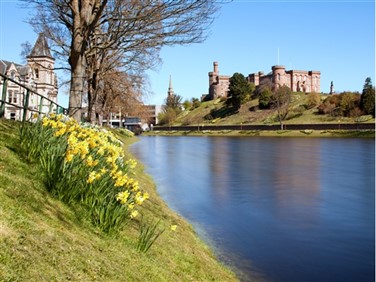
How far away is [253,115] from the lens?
97188 millimetres

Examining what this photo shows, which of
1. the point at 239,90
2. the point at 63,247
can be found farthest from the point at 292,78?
the point at 63,247

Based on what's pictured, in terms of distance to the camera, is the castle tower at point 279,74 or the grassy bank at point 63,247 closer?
the grassy bank at point 63,247

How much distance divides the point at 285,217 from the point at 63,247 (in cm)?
746

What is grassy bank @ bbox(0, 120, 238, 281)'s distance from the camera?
3.68m

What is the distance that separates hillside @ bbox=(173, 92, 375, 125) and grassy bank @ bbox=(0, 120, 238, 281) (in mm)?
65514

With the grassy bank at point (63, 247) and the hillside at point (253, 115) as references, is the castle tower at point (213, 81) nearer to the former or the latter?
the hillside at point (253, 115)

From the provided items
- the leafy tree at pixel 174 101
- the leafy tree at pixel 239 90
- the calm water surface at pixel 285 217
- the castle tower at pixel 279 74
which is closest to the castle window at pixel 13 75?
the calm water surface at pixel 285 217

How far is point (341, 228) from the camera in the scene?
9.77 metres

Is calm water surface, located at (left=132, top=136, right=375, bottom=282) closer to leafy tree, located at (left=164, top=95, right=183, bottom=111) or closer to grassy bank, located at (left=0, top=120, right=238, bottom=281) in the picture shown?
grassy bank, located at (left=0, top=120, right=238, bottom=281)

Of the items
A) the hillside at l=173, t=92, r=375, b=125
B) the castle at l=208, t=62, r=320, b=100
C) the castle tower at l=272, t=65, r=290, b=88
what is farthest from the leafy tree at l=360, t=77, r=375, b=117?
the castle tower at l=272, t=65, r=290, b=88

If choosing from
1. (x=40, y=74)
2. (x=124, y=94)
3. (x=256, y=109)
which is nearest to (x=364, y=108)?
(x=256, y=109)

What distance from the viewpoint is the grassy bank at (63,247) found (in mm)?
3682

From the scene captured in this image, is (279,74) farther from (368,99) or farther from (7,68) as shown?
(7,68)

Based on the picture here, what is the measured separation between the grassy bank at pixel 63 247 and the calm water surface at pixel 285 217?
1192mm
